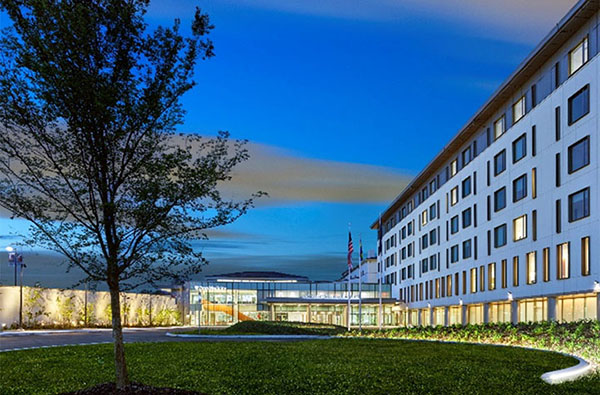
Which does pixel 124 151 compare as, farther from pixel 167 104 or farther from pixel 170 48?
pixel 170 48

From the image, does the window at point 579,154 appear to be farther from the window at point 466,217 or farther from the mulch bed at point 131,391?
the mulch bed at point 131,391

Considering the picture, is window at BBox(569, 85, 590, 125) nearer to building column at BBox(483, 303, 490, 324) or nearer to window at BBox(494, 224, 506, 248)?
window at BBox(494, 224, 506, 248)

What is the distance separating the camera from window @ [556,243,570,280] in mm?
40312

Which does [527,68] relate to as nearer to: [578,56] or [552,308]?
[578,56]

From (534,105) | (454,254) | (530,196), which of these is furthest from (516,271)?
(454,254)

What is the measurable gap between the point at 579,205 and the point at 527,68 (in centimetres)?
1199

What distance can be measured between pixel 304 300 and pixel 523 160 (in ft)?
163

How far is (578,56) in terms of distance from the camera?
39594 millimetres

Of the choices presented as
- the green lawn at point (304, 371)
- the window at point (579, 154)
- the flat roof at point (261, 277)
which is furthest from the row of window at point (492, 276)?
the flat roof at point (261, 277)

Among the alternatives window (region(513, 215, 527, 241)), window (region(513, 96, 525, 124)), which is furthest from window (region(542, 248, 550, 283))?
window (region(513, 96, 525, 124))

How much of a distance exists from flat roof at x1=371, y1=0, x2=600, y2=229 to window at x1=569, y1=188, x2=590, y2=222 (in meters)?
9.94

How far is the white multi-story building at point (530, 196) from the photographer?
37.9m

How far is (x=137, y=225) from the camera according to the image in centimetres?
1189

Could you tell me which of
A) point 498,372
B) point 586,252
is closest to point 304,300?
point 586,252
